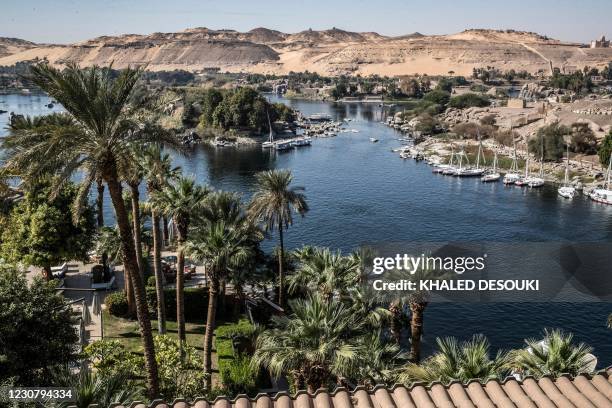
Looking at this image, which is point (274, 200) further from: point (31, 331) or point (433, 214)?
point (433, 214)

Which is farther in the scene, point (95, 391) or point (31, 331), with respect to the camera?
point (31, 331)

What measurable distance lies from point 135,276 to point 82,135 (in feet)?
13.8

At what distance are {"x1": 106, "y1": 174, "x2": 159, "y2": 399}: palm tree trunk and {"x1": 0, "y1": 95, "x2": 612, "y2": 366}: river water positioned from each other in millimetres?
19473

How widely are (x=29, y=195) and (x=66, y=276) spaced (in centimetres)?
610

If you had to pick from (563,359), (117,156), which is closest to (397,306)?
(563,359)

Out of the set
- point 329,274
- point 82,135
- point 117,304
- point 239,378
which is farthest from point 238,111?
point 82,135

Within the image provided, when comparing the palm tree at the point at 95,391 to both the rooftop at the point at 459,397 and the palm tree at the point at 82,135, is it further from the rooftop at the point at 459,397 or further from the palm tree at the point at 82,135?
the palm tree at the point at 82,135

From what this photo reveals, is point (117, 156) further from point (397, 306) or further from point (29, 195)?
point (29, 195)

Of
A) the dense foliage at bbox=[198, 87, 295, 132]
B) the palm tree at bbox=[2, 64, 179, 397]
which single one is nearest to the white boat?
the dense foliage at bbox=[198, 87, 295, 132]

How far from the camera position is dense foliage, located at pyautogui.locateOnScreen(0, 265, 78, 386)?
1630cm

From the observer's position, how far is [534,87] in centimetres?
17612

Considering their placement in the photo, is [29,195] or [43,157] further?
[29,195]

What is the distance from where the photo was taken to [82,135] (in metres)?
14.0

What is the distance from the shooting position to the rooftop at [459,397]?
12086 mm
